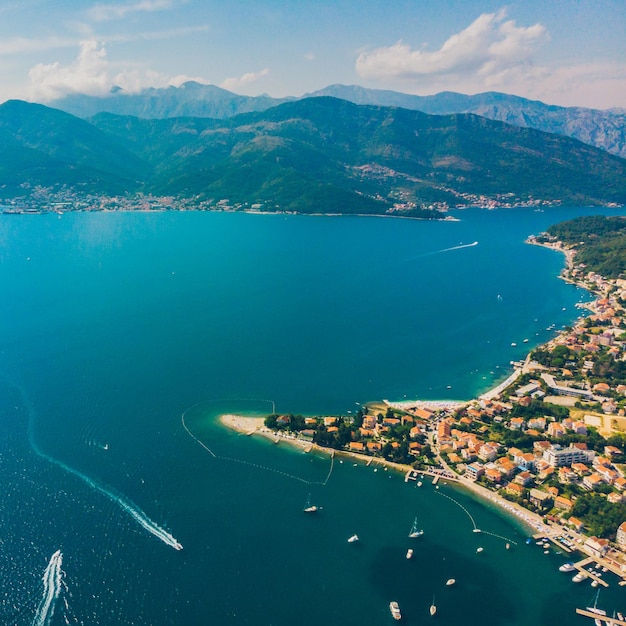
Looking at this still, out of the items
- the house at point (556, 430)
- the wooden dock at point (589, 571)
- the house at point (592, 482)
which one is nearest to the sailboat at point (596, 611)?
the wooden dock at point (589, 571)

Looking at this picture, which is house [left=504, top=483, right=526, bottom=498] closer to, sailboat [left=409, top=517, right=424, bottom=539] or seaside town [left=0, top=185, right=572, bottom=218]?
sailboat [left=409, top=517, right=424, bottom=539]

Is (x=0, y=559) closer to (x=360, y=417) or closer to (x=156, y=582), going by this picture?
(x=156, y=582)

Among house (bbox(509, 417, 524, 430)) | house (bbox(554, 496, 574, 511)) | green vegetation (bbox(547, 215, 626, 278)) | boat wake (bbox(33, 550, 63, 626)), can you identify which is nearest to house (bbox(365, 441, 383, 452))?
house (bbox(509, 417, 524, 430))

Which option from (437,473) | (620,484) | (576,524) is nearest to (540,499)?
(576,524)

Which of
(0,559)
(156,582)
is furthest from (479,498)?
(0,559)

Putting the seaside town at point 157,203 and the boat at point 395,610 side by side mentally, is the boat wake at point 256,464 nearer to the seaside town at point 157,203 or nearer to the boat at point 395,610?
the boat at point 395,610

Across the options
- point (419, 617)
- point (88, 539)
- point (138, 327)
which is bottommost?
point (419, 617)
